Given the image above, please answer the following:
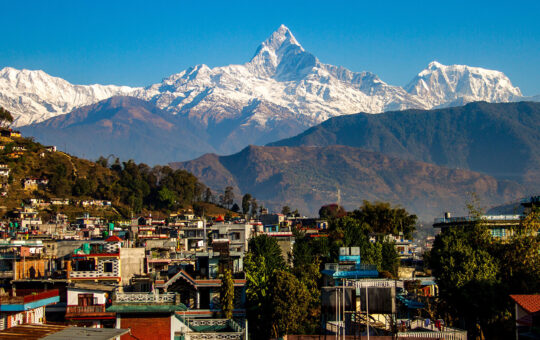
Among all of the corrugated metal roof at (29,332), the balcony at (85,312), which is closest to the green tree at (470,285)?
the balcony at (85,312)

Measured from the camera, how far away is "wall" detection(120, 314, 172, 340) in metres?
44.9

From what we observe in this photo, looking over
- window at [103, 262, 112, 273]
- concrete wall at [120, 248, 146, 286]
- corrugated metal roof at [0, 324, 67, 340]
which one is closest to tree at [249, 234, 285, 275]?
concrete wall at [120, 248, 146, 286]

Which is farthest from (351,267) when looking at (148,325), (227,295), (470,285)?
(148,325)

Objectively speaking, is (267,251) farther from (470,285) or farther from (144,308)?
(144,308)

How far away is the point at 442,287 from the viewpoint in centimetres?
6053

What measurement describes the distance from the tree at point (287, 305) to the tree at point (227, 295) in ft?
9.65

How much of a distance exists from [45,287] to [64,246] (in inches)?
950

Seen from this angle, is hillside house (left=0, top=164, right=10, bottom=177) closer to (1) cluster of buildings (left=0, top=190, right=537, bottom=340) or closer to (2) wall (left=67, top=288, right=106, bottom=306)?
(1) cluster of buildings (left=0, top=190, right=537, bottom=340)

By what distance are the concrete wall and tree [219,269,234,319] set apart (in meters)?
10.3

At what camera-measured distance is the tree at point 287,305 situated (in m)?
55.1

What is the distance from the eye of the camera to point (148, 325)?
45.3 metres

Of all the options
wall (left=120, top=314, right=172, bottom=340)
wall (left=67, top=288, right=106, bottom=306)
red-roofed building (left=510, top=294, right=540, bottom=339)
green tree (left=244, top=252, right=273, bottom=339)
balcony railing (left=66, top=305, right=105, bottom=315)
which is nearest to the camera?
red-roofed building (left=510, top=294, right=540, bottom=339)

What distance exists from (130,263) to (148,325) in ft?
77.1

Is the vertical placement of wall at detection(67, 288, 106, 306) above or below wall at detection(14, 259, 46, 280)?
below
